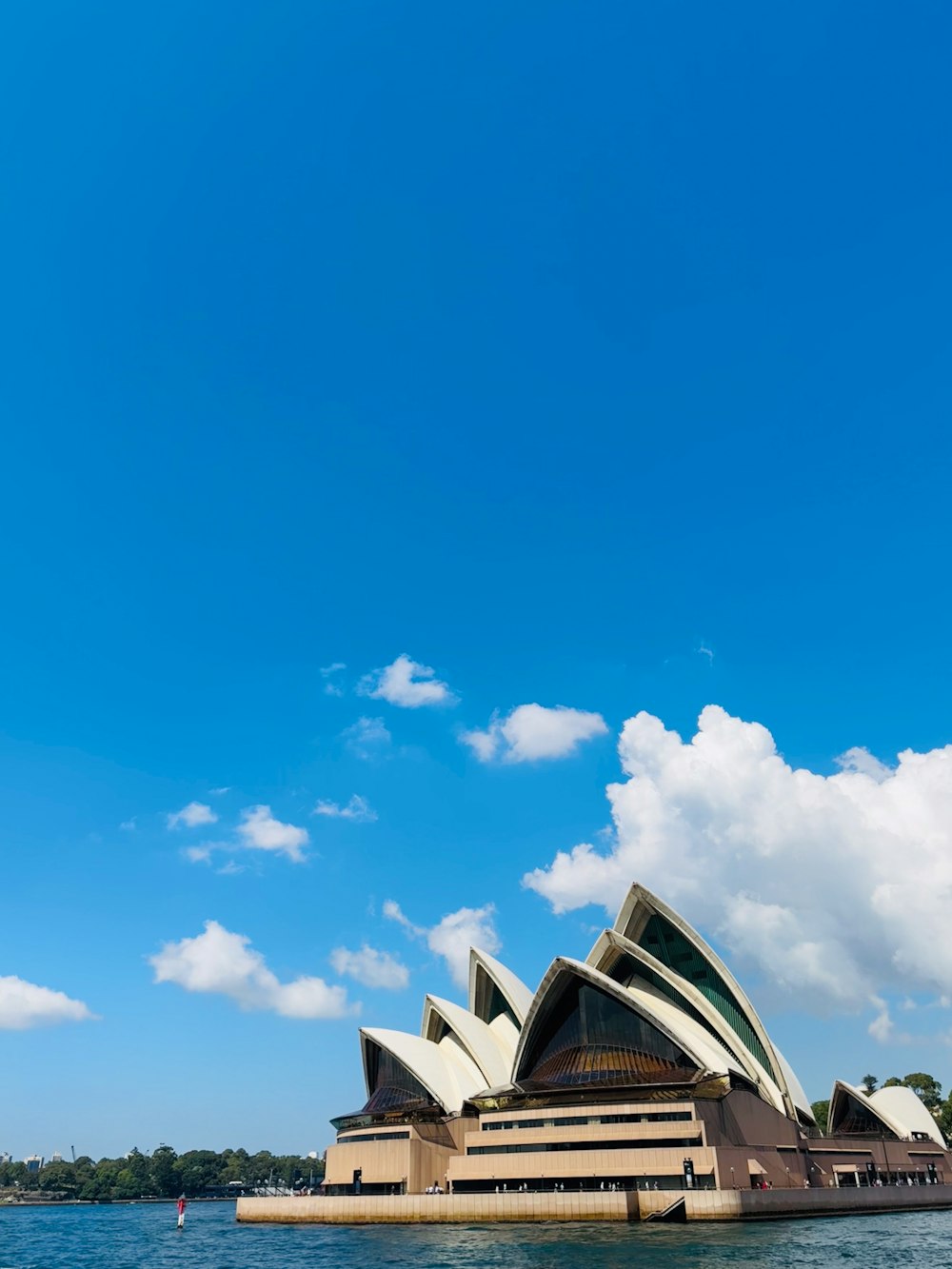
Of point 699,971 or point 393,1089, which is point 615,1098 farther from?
point 393,1089

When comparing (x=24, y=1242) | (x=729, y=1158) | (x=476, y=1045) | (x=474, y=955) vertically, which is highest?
(x=474, y=955)

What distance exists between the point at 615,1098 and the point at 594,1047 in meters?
7.46

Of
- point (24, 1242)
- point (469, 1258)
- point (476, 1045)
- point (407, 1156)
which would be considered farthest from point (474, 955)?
point (469, 1258)

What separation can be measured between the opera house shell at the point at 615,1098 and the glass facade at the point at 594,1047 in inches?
5.0

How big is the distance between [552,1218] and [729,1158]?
40.6ft

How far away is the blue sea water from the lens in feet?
128

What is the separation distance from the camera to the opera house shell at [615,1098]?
62.0m

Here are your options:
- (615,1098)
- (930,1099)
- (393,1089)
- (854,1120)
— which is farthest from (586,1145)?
(930,1099)

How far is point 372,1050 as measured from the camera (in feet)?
294

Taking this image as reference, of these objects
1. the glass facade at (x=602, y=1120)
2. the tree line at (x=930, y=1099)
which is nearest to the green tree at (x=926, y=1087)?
the tree line at (x=930, y=1099)

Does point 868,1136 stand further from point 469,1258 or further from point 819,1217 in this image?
point 469,1258

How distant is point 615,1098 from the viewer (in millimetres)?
64812

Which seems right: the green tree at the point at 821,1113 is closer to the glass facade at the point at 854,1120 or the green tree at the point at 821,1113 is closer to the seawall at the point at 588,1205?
the glass facade at the point at 854,1120

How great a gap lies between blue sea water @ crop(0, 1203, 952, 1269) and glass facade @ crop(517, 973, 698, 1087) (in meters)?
12.6
